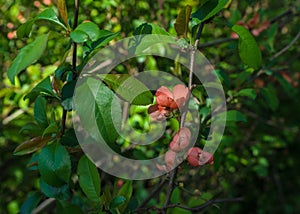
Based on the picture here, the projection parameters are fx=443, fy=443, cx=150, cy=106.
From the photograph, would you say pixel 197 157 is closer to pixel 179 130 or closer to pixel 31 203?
pixel 179 130

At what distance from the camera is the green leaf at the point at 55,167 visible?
3.00 feet

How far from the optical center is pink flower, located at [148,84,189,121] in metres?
0.90

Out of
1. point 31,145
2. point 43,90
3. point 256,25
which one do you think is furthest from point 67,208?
point 256,25

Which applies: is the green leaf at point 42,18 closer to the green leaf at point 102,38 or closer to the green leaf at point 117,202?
the green leaf at point 102,38

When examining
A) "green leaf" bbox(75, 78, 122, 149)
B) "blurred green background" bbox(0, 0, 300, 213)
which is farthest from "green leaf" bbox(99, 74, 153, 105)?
"blurred green background" bbox(0, 0, 300, 213)

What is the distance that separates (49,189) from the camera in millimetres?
1040

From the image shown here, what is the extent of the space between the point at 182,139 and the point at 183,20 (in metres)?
0.25

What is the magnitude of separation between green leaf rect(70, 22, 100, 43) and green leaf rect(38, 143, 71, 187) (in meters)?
0.25

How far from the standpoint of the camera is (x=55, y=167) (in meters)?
0.92

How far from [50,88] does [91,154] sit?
0.61 ft

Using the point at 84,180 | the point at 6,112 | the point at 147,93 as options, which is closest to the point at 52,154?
the point at 84,180

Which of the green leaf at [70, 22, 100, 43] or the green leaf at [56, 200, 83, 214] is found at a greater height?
the green leaf at [70, 22, 100, 43]

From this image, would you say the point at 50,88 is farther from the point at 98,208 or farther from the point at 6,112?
the point at 6,112

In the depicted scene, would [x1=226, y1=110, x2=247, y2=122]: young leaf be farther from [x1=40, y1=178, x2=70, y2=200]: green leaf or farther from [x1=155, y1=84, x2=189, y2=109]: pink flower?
[x1=40, y1=178, x2=70, y2=200]: green leaf
